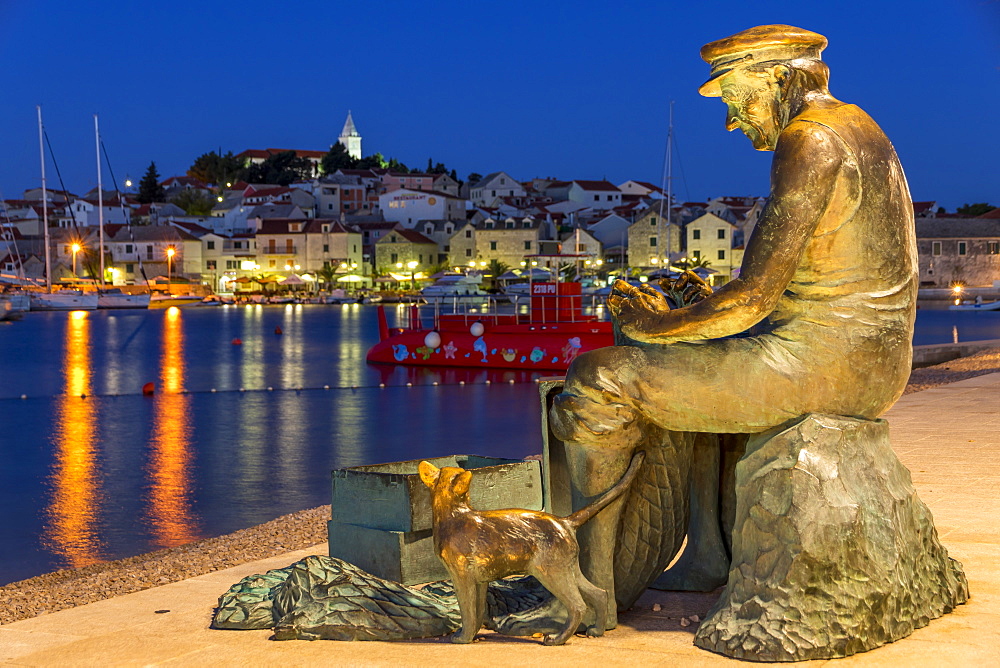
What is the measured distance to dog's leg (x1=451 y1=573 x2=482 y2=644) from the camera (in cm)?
374

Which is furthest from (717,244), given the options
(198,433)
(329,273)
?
(198,433)

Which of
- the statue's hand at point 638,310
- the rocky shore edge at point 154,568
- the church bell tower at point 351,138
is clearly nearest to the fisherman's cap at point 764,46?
the statue's hand at point 638,310

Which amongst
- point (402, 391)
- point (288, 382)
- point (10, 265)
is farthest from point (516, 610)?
point (10, 265)

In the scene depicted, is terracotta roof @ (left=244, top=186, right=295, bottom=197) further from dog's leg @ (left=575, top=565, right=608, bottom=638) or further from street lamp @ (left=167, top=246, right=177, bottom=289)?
dog's leg @ (left=575, top=565, right=608, bottom=638)

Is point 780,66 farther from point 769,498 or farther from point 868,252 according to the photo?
point 769,498

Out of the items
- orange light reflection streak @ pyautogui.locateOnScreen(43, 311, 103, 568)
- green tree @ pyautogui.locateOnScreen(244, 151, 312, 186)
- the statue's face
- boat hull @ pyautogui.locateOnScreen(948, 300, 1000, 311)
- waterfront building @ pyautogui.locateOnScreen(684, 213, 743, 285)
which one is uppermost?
green tree @ pyautogui.locateOnScreen(244, 151, 312, 186)

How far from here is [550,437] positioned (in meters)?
4.17

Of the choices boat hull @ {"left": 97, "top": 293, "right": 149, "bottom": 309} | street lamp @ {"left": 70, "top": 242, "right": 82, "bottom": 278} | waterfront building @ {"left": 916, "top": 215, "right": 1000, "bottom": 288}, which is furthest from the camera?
street lamp @ {"left": 70, "top": 242, "right": 82, "bottom": 278}

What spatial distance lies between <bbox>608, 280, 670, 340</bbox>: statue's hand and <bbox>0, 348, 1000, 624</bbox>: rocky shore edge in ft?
11.6

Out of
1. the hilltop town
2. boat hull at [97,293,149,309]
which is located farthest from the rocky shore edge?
boat hull at [97,293,149,309]

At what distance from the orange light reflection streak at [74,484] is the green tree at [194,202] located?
342 ft

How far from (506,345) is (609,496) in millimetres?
25457

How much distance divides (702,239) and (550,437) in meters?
83.5

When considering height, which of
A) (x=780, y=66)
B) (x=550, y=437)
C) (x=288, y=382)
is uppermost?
(x=780, y=66)
